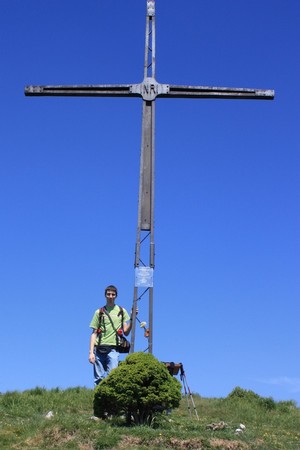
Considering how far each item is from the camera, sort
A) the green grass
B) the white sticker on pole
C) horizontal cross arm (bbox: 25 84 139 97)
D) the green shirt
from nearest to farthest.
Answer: the green grass < the green shirt < the white sticker on pole < horizontal cross arm (bbox: 25 84 139 97)

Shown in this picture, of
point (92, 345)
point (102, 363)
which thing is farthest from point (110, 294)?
point (102, 363)

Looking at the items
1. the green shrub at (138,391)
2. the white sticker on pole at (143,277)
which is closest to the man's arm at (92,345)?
the white sticker on pole at (143,277)

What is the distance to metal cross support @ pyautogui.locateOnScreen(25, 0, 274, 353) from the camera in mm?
13656

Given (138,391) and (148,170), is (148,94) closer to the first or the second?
(148,170)

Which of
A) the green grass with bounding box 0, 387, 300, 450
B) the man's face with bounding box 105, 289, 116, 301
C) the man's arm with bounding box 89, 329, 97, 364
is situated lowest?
the green grass with bounding box 0, 387, 300, 450

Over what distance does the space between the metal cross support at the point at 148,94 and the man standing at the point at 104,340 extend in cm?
93

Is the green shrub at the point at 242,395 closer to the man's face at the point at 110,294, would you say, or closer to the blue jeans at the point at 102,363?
the blue jeans at the point at 102,363

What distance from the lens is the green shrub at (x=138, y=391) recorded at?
1003cm

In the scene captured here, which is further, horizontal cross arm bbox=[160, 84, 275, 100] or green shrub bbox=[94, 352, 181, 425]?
horizontal cross arm bbox=[160, 84, 275, 100]

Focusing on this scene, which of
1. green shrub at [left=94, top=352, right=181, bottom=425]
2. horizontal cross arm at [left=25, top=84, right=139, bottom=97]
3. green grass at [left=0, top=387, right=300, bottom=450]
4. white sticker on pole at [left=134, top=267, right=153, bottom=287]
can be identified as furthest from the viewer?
horizontal cross arm at [left=25, top=84, right=139, bottom=97]

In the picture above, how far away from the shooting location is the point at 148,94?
1456 centimetres

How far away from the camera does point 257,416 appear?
49.2 ft

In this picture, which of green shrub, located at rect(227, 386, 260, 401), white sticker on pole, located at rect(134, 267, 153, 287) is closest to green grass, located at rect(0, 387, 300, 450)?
white sticker on pole, located at rect(134, 267, 153, 287)

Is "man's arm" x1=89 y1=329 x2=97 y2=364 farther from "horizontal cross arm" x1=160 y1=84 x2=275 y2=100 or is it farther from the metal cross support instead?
"horizontal cross arm" x1=160 y1=84 x2=275 y2=100
